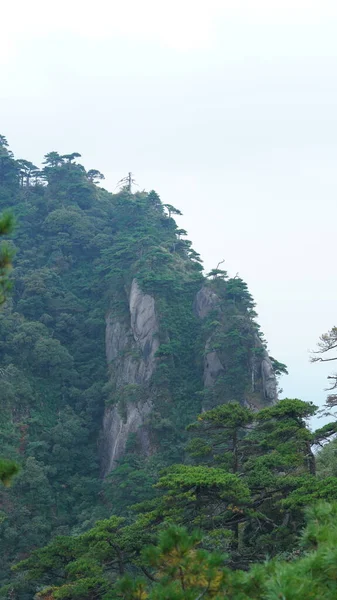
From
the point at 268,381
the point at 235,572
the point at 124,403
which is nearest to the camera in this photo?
the point at 235,572

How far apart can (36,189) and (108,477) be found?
26471 mm

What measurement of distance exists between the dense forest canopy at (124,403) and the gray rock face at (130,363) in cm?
9

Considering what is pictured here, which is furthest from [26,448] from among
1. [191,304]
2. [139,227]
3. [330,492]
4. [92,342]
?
[330,492]

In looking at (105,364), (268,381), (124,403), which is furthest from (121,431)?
(268,381)

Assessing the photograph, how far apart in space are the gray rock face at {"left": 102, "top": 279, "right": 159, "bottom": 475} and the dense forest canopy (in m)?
0.09

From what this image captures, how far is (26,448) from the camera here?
1206 inches

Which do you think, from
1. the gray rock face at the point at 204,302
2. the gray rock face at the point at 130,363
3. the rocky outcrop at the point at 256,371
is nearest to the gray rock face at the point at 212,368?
the rocky outcrop at the point at 256,371

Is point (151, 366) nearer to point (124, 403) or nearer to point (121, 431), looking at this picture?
point (124, 403)

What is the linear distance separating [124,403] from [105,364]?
4500mm

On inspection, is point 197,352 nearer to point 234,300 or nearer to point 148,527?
point 234,300

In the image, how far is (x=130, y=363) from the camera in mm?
34625

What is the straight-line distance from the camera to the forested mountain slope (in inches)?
1128

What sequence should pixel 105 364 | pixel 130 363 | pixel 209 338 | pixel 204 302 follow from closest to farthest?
1. pixel 209 338
2. pixel 130 363
3. pixel 204 302
4. pixel 105 364

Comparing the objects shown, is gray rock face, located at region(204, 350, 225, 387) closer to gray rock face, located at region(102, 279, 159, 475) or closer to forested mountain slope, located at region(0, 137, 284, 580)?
forested mountain slope, located at region(0, 137, 284, 580)
